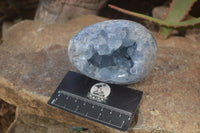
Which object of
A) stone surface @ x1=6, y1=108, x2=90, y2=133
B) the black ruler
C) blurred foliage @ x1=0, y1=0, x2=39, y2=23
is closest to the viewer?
the black ruler

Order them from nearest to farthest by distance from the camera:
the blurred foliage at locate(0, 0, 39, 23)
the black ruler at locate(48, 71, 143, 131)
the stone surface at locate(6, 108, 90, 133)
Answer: the black ruler at locate(48, 71, 143, 131) < the stone surface at locate(6, 108, 90, 133) < the blurred foliage at locate(0, 0, 39, 23)

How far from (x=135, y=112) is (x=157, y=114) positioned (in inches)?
4.1

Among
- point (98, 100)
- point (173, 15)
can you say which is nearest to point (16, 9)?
point (173, 15)

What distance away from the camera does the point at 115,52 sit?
112 cm

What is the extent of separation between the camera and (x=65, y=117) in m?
1.24

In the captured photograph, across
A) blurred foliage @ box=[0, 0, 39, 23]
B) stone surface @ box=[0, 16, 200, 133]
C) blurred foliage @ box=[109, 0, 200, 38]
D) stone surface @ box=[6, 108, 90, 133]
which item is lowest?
stone surface @ box=[6, 108, 90, 133]

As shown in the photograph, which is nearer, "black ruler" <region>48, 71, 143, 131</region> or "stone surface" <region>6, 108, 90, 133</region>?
"black ruler" <region>48, 71, 143, 131</region>

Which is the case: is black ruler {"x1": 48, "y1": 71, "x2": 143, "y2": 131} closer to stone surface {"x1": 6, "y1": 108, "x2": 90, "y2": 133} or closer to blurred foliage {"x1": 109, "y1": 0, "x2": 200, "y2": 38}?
stone surface {"x1": 6, "y1": 108, "x2": 90, "y2": 133}

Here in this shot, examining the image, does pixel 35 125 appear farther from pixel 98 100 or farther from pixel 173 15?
pixel 173 15

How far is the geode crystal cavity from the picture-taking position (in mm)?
1064

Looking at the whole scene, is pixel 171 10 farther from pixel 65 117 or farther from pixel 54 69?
pixel 65 117

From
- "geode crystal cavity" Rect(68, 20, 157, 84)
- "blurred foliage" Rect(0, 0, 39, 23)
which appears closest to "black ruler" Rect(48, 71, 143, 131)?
"geode crystal cavity" Rect(68, 20, 157, 84)

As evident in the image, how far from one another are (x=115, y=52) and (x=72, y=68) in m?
0.32

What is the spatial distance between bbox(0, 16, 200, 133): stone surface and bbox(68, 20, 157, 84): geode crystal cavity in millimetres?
168
